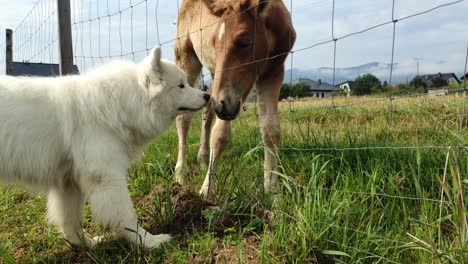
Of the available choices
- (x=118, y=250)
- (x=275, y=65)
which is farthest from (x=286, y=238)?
(x=275, y=65)

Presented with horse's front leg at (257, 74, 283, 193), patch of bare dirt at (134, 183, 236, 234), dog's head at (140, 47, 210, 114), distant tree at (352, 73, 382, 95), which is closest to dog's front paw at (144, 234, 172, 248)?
patch of bare dirt at (134, 183, 236, 234)

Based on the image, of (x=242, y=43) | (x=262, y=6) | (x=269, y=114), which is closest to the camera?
(x=242, y=43)

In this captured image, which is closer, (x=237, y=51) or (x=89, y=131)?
(x=89, y=131)

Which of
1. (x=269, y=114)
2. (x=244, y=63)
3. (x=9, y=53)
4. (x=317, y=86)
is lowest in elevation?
(x=269, y=114)

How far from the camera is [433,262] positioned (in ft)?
6.26

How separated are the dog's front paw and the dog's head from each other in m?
0.93

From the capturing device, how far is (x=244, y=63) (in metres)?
3.69

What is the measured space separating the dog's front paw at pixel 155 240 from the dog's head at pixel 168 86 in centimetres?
93

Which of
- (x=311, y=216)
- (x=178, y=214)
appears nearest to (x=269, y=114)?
(x=178, y=214)

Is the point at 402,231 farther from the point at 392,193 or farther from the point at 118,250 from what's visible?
the point at 118,250

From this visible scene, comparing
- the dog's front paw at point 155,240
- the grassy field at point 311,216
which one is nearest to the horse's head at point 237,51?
the grassy field at point 311,216

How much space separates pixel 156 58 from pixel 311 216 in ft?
5.06

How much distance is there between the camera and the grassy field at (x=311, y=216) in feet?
6.98

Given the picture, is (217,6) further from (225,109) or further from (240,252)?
(240,252)
